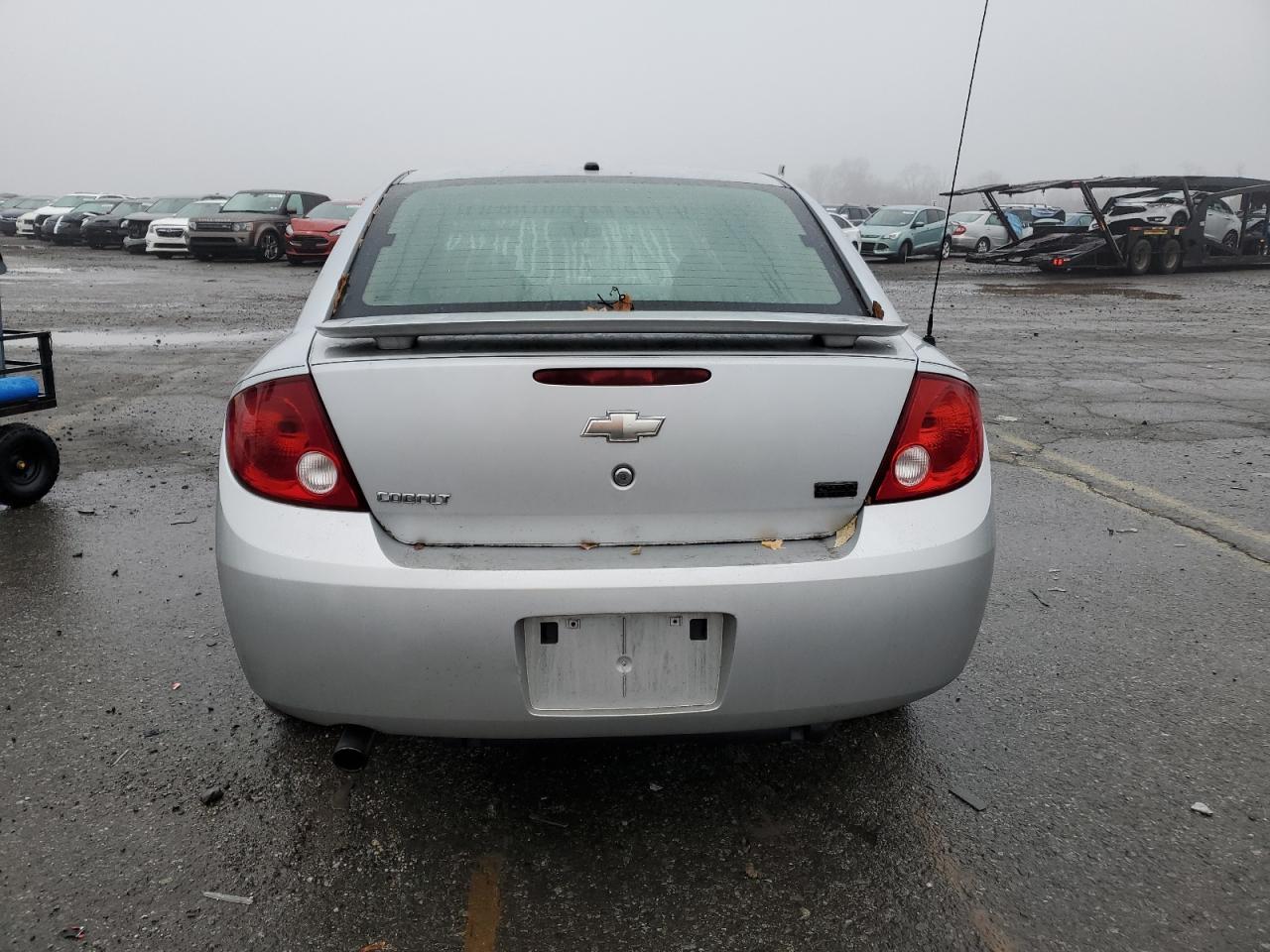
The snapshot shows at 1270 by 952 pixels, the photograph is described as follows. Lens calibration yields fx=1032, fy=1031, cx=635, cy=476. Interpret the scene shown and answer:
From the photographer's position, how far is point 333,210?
25.4 meters

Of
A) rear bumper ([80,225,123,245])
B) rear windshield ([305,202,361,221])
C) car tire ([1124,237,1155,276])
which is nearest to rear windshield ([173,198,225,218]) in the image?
rear bumper ([80,225,123,245])

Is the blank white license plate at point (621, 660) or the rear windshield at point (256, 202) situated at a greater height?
the blank white license plate at point (621, 660)

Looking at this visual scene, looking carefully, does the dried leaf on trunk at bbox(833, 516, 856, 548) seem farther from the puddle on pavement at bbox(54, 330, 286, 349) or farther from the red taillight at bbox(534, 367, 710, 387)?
the puddle on pavement at bbox(54, 330, 286, 349)

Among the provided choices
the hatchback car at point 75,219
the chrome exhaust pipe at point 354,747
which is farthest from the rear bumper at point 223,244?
the chrome exhaust pipe at point 354,747

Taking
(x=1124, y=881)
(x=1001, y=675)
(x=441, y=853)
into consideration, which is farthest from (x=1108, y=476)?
(x=441, y=853)

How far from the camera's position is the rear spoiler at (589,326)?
7.32 feet

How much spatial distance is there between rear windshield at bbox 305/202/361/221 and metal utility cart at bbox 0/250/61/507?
68.1 feet

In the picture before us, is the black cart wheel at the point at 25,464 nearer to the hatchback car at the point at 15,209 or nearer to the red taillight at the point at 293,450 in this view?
the red taillight at the point at 293,450

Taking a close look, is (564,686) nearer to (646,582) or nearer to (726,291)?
(646,582)

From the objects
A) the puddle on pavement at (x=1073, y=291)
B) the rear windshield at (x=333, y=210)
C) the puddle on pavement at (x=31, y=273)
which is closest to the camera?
the puddle on pavement at (x=1073, y=291)

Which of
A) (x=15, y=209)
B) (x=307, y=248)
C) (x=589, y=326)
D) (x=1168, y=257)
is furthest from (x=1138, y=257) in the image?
(x=15, y=209)

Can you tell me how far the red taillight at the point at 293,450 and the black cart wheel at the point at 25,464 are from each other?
11.0 feet

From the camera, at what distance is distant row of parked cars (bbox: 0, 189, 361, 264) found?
24547 mm

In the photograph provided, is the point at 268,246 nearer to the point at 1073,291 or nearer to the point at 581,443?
the point at 1073,291
